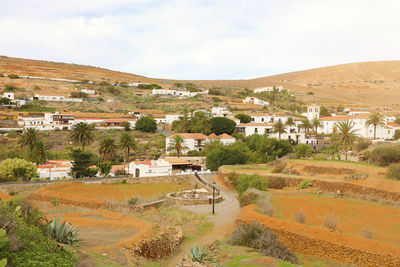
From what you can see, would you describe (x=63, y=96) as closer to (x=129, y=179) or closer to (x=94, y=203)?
(x=129, y=179)

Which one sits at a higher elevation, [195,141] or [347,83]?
[347,83]

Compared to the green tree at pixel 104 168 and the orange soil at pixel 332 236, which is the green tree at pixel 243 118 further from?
the orange soil at pixel 332 236

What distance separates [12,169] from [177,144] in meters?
23.1

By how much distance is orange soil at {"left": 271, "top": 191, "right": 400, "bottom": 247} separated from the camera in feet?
58.8

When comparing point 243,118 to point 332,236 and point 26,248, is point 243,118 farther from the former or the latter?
point 26,248

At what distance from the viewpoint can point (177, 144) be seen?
51.3 m

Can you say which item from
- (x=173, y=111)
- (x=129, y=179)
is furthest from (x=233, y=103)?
(x=129, y=179)

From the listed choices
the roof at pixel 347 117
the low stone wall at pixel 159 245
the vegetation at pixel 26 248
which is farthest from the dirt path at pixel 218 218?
the roof at pixel 347 117

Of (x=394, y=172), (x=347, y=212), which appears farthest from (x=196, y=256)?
(x=394, y=172)

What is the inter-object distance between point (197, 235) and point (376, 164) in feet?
81.4

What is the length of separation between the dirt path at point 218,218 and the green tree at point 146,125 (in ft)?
134

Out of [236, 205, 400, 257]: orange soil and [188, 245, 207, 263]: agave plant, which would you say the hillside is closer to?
[236, 205, 400, 257]: orange soil

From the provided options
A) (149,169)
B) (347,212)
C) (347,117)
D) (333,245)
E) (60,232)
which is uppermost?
(347,117)

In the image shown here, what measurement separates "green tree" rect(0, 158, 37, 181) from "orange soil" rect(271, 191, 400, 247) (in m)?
24.8
